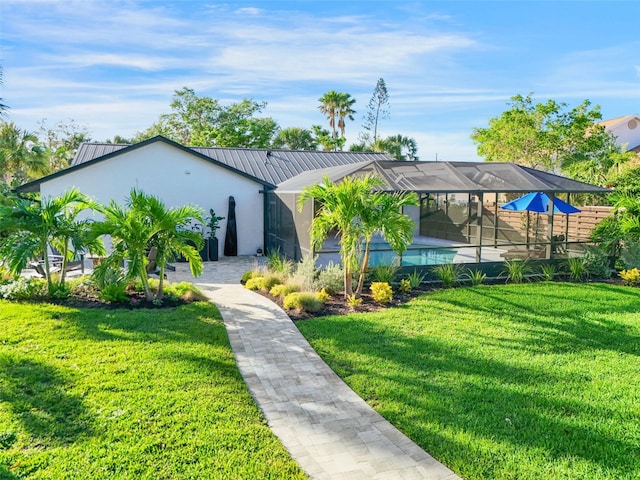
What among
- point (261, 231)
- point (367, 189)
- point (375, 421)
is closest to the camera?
point (375, 421)

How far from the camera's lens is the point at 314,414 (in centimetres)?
472

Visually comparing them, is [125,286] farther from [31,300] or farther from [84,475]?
[84,475]

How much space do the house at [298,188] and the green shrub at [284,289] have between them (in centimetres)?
107

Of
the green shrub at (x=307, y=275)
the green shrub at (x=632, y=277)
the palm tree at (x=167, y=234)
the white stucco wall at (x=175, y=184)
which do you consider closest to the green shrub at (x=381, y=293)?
the green shrub at (x=307, y=275)

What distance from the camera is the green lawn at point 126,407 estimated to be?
3.66m

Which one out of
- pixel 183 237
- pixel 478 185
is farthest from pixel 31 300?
pixel 478 185

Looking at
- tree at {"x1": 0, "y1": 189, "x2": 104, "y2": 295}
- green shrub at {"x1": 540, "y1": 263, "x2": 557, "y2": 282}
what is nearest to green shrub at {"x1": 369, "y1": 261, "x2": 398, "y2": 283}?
green shrub at {"x1": 540, "y1": 263, "x2": 557, "y2": 282}

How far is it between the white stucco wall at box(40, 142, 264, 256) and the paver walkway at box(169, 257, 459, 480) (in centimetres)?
860

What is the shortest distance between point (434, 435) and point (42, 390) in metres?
4.15

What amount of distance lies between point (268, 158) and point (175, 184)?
5.22 meters

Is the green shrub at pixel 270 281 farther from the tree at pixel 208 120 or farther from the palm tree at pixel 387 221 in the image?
the tree at pixel 208 120

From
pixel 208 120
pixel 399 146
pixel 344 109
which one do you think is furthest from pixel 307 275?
pixel 344 109

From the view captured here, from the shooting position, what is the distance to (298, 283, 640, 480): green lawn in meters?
3.95

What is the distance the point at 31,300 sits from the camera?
8703 mm
